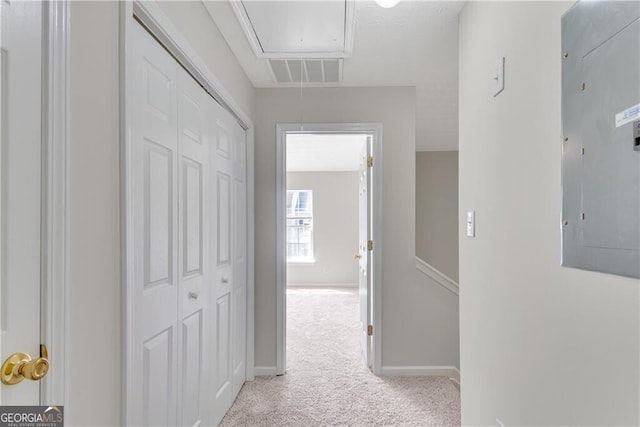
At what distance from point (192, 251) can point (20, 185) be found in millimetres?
1020

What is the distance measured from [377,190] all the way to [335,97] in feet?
2.74

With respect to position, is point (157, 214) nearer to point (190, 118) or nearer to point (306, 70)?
point (190, 118)

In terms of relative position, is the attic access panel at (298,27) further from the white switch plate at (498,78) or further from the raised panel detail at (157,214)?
the raised panel detail at (157,214)

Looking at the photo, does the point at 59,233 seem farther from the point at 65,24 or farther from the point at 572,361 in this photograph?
the point at 572,361

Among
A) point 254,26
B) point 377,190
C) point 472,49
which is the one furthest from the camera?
point 377,190

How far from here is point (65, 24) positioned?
867 mm

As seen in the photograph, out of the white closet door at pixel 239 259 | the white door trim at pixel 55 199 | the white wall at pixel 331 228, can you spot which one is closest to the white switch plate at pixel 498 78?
the white door trim at pixel 55 199

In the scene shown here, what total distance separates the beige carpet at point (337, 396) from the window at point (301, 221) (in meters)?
3.66

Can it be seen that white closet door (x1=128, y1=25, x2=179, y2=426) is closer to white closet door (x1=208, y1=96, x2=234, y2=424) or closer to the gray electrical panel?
white closet door (x1=208, y1=96, x2=234, y2=424)

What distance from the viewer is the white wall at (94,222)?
0.92 m

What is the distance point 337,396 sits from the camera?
2504 millimetres

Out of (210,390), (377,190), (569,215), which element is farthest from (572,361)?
(377,190)

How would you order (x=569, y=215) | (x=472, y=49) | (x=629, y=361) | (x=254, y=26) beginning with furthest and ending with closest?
(x=254, y=26)
(x=472, y=49)
(x=569, y=215)
(x=629, y=361)

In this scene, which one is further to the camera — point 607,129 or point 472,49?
point 472,49
